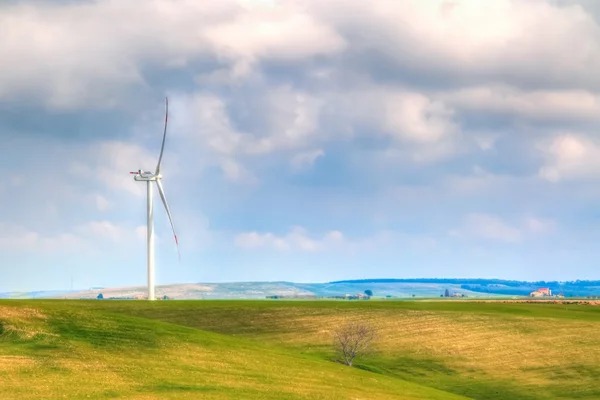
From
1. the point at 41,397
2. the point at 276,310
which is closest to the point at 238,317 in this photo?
the point at 276,310

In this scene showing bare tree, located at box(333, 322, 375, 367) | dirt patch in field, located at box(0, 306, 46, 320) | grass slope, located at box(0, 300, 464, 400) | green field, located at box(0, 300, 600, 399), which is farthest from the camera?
bare tree, located at box(333, 322, 375, 367)

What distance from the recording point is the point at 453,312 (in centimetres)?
9988

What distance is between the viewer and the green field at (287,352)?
5056 cm

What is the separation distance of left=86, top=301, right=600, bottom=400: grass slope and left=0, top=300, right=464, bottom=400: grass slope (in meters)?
11.1

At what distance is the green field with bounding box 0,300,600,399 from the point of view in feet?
166

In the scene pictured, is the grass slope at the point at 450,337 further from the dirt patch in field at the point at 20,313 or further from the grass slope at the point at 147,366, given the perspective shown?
the dirt patch in field at the point at 20,313

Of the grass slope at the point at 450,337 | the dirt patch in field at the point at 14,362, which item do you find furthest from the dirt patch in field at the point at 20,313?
the grass slope at the point at 450,337

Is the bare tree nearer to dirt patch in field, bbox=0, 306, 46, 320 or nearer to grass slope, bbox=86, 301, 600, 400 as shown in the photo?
grass slope, bbox=86, 301, 600, 400

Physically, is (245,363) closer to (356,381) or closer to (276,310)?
(356,381)

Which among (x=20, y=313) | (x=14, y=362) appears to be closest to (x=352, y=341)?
(x=20, y=313)

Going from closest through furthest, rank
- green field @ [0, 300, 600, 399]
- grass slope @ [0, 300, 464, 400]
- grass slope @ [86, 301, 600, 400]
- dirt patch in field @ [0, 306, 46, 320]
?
grass slope @ [0, 300, 464, 400], green field @ [0, 300, 600, 399], dirt patch in field @ [0, 306, 46, 320], grass slope @ [86, 301, 600, 400]

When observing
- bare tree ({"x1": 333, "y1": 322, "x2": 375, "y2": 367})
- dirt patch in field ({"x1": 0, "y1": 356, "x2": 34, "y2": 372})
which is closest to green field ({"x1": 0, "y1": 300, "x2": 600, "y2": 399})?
dirt patch in field ({"x1": 0, "y1": 356, "x2": 34, "y2": 372})

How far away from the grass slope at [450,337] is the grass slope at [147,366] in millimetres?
11081

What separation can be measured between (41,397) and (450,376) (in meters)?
38.4
